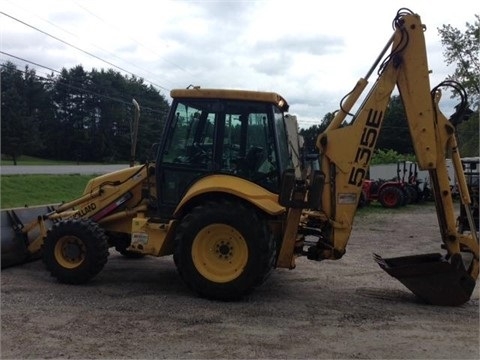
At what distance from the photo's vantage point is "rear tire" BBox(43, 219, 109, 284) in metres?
7.16

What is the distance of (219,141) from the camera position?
7020mm

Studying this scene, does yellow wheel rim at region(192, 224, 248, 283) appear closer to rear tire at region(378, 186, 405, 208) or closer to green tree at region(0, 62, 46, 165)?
rear tire at region(378, 186, 405, 208)

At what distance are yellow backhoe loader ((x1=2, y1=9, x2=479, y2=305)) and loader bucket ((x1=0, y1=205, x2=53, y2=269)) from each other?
956mm

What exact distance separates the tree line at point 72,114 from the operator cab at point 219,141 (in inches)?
1739

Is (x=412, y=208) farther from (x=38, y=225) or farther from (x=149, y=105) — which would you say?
(x=149, y=105)

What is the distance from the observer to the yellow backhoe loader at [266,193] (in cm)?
647

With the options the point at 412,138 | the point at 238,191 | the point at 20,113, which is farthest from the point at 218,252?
the point at 20,113

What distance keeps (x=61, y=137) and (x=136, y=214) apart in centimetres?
6184

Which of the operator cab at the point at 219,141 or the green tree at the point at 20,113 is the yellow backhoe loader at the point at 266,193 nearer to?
the operator cab at the point at 219,141

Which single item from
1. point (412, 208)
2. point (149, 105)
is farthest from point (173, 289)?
point (149, 105)

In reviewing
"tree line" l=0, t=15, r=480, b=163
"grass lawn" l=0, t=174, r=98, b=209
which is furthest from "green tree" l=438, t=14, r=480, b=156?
"grass lawn" l=0, t=174, r=98, b=209

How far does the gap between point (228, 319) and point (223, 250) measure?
1025 millimetres

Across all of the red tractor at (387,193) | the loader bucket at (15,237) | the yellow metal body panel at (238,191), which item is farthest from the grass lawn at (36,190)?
the red tractor at (387,193)

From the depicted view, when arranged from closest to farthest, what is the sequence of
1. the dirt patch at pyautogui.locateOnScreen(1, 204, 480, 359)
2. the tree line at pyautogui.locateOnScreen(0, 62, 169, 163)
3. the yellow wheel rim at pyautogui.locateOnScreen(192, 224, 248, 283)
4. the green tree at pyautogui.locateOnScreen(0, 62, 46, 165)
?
the dirt patch at pyautogui.locateOnScreen(1, 204, 480, 359), the yellow wheel rim at pyautogui.locateOnScreen(192, 224, 248, 283), the green tree at pyautogui.locateOnScreen(0, 62, 46, 165), the tree line at pyautogui.locateOnScreen(0, 62, 169, 163)
